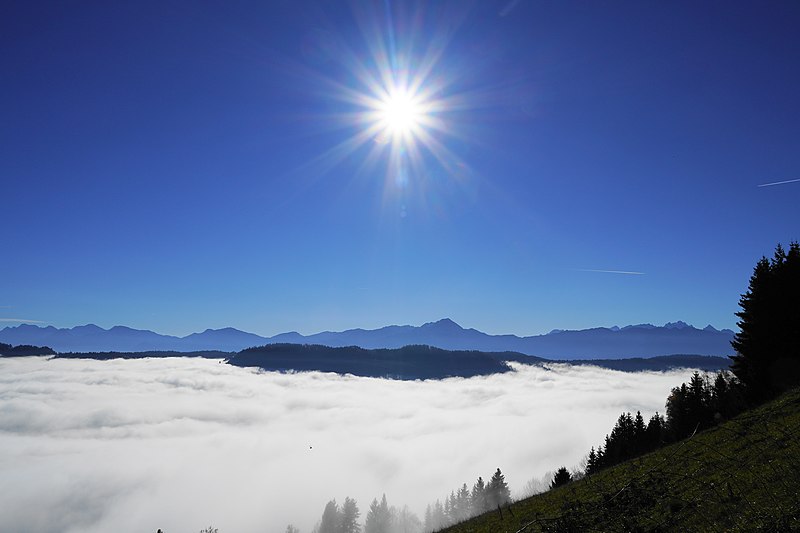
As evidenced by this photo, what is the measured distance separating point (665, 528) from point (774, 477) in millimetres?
3982

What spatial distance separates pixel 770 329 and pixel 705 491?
31.1 metres

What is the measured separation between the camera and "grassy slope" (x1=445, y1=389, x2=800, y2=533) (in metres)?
10.5

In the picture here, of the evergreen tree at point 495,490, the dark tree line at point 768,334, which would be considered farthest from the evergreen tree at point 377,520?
the dark tree line at point 768,334

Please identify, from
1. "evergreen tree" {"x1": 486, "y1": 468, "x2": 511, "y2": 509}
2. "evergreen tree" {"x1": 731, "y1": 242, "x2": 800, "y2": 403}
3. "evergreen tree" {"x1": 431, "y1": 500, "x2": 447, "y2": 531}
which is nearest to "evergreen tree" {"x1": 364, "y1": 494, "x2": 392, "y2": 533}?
"evergreen tree" {"x1": 431, "y1": 500, "x2": 447, "y2": 531}

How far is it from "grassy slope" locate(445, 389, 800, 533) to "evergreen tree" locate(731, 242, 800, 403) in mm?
13168

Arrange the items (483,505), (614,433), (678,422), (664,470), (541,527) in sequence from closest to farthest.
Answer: (541,527)
(664,470)
(678,422)
(614,433)
(483,505)

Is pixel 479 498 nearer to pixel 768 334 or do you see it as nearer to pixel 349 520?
pixel 349 520

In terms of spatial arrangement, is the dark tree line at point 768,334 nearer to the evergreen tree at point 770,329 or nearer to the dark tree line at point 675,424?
the evergreen tree at point 770,329

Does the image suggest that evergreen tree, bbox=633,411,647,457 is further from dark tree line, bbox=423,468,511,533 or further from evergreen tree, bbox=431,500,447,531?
evergreen tree, bbox=431,500,447,531

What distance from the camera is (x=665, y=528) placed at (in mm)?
11430

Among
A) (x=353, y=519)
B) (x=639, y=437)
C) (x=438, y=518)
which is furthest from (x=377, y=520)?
(x=639, y=437)

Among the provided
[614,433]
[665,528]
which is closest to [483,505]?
[614,433]

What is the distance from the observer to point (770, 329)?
110ft

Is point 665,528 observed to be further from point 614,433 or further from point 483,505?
point 483,505
